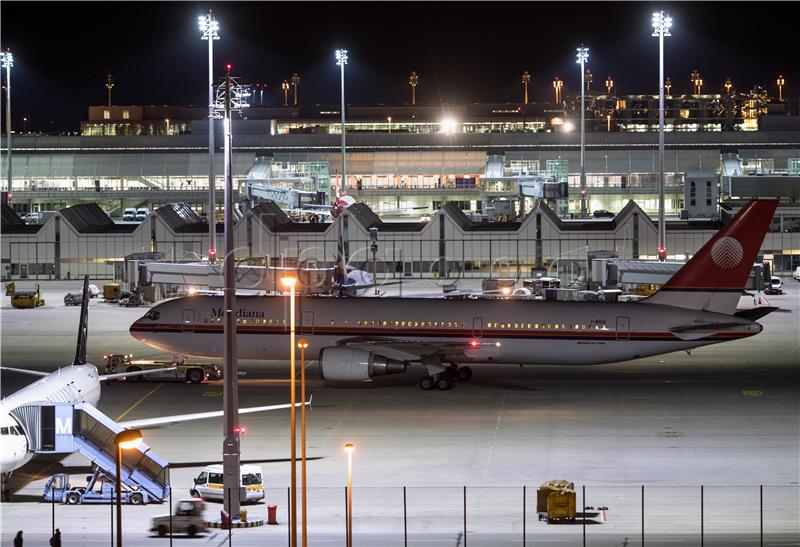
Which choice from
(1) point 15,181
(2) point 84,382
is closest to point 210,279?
(2) point 84,382

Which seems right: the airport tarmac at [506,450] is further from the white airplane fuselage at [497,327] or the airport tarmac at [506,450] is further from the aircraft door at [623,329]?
the aircraft door at [623,329]

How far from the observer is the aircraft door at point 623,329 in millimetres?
60719

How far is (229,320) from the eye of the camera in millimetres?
36906

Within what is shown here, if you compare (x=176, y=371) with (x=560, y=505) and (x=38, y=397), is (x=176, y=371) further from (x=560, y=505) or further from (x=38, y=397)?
(x=560, y=505)

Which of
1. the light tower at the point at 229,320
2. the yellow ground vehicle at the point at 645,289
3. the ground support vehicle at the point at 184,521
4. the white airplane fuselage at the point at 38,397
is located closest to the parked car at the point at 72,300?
the yellow ground vehicle at the point at 645,289

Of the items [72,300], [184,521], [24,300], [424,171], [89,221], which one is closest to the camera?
[184,521]

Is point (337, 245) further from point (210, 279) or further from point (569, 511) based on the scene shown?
point (569, 511)

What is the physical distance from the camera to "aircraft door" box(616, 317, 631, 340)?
60.7 meters

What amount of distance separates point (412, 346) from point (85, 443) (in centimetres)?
2057

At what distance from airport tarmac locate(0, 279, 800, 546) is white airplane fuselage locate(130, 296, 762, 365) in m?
1.62

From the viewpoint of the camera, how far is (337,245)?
11600 cm

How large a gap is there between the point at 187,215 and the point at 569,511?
313 feet

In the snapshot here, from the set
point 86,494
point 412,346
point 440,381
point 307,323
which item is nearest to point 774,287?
point 440,381

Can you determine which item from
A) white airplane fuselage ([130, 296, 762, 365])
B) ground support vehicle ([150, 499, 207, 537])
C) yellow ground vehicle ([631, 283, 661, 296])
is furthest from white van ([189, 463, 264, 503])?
yellow ground vehicle ([631, 283, 661, 296])
